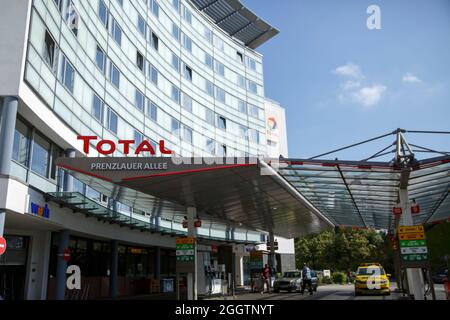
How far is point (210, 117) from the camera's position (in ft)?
143

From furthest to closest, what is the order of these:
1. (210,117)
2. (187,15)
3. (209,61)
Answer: (209,61) < (210,117) < (187,15)

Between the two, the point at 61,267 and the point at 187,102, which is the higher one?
the point at 187,102

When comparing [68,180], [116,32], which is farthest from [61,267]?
[116,32]

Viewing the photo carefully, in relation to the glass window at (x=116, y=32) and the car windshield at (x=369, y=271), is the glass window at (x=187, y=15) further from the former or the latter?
the car windshield at (x=369, y=271)

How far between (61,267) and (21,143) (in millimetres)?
6992

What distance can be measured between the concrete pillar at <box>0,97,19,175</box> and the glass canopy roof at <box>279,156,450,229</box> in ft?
33.6

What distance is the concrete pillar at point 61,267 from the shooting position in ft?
70.5

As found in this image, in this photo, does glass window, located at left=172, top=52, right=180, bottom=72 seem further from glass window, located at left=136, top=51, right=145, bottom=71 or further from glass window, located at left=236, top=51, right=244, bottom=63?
glass window, located at left=236, top=51, right=244, bottom=63

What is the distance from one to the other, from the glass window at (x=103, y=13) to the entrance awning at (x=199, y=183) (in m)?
11.6

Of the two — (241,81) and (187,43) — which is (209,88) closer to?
(187,43)

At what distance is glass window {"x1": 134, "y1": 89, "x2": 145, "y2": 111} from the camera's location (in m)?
31.8

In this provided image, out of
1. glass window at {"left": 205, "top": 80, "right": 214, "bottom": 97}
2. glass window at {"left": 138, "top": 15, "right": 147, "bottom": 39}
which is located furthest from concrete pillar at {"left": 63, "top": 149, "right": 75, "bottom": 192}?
glass window at {"left": 205, "top": 80, "right": 214, "bottom": 97}

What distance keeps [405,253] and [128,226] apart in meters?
19.7

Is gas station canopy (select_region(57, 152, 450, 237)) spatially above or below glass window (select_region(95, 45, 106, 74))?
below
